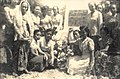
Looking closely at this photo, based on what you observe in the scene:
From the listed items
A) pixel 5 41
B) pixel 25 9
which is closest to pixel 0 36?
pixel 5 41

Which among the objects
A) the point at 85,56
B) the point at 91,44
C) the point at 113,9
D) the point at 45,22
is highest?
the point at 113,9

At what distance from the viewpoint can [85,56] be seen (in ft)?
22.6

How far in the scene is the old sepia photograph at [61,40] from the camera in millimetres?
6816

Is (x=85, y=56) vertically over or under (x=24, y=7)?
under

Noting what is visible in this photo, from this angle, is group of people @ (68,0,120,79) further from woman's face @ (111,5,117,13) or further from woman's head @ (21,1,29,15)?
woman's head @ (21,1,29,15)

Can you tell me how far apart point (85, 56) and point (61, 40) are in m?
0.44

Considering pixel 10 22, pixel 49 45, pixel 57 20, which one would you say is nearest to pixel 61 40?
pixel 49 45

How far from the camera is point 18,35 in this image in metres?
6.79

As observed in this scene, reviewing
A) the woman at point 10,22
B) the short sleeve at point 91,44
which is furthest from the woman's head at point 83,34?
the woman at point 10,22

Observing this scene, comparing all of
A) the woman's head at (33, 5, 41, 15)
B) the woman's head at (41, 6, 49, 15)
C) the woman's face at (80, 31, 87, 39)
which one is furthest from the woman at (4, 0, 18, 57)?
the woman's face at (80, 31, 87, 39)

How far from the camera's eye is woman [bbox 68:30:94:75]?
6863 mm

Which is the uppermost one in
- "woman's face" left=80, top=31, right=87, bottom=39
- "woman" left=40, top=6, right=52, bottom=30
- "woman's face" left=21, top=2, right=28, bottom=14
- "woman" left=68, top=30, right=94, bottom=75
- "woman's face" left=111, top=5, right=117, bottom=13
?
"woman's face" left=21, top=2, right=28, bottom=14

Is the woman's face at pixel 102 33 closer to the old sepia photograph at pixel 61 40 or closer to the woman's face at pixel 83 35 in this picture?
the old sepia photograph at pixel 61 40

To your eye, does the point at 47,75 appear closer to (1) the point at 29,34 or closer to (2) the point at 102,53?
(1) the point at 29,34
